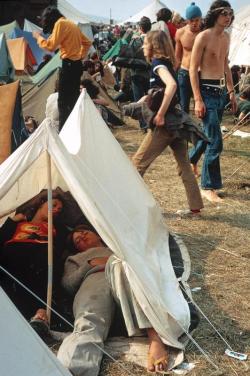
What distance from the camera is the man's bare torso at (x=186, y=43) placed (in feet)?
22.1

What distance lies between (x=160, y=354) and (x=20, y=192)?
1652 mm

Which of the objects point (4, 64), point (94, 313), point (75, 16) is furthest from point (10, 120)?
point (75, 16)

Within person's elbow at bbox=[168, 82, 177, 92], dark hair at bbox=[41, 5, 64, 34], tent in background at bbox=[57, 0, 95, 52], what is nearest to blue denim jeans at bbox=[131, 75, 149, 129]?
dark hair at bbox=[41, 5, 64, 34]

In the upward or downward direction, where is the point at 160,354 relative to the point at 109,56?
upward

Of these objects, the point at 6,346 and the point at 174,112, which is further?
the point at 174,112

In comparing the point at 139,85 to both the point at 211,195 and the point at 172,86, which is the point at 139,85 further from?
the point at 172,86

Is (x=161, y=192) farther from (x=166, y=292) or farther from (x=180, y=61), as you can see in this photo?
(x=166, y=292)

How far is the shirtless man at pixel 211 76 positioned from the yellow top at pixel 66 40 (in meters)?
1.87

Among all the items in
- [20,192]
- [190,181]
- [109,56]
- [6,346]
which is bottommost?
[109,56]

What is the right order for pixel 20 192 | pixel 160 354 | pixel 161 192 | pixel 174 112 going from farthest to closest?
pixel 161 192
pixel 174 112
pixel 20 192
pixel 160 354

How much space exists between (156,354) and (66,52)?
4.49m

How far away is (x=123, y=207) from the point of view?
352cm

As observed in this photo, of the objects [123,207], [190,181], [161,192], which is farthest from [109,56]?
[123,207]

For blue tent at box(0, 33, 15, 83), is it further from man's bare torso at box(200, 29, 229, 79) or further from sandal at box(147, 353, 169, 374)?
sandal at box(147, 353, 169, 374)
